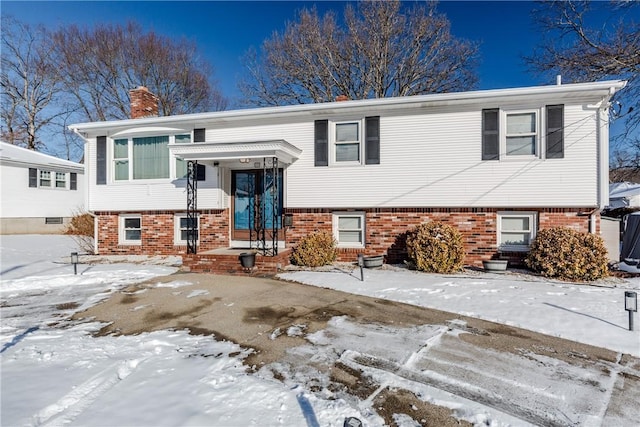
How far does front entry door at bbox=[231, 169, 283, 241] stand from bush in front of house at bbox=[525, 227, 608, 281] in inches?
270

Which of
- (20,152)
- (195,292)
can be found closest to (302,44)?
(20,152)

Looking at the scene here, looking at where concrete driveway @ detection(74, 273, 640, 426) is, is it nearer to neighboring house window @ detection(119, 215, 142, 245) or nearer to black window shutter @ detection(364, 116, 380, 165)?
black window shutter @ detection(364, 116, 380, 165)

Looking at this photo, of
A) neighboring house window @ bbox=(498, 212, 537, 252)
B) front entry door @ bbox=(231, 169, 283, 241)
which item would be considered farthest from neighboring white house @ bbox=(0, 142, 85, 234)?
neighboring house window @ bbox=(498, 212, 537, 252)

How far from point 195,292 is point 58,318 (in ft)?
7.09

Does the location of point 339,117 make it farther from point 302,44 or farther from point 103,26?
point 103,26

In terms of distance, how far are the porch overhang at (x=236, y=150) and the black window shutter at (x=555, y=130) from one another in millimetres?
6538

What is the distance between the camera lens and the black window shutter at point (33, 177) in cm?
1908

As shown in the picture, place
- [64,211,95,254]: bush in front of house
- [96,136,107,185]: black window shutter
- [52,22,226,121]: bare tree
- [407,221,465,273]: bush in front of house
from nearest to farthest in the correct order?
[407,221,465,273]: bush in front of house
[96,136,107,185]: black window shutter
[64,211,95,254]: bush in front of house
[52,22,226,121]: bare tree

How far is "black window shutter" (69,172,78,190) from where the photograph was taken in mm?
21309

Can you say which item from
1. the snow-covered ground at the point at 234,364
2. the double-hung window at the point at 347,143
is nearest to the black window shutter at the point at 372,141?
the double-hung window at the point at 347,143

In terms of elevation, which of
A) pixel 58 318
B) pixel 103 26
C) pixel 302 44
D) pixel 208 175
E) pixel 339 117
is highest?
pixel 103 26

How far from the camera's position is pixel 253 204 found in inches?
416

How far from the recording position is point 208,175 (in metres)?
10.5

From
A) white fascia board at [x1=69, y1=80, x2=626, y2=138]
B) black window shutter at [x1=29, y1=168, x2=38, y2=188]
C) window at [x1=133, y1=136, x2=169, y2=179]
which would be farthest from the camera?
black window shutter at [x1=29, y1=168, x2=38, y2=188]
